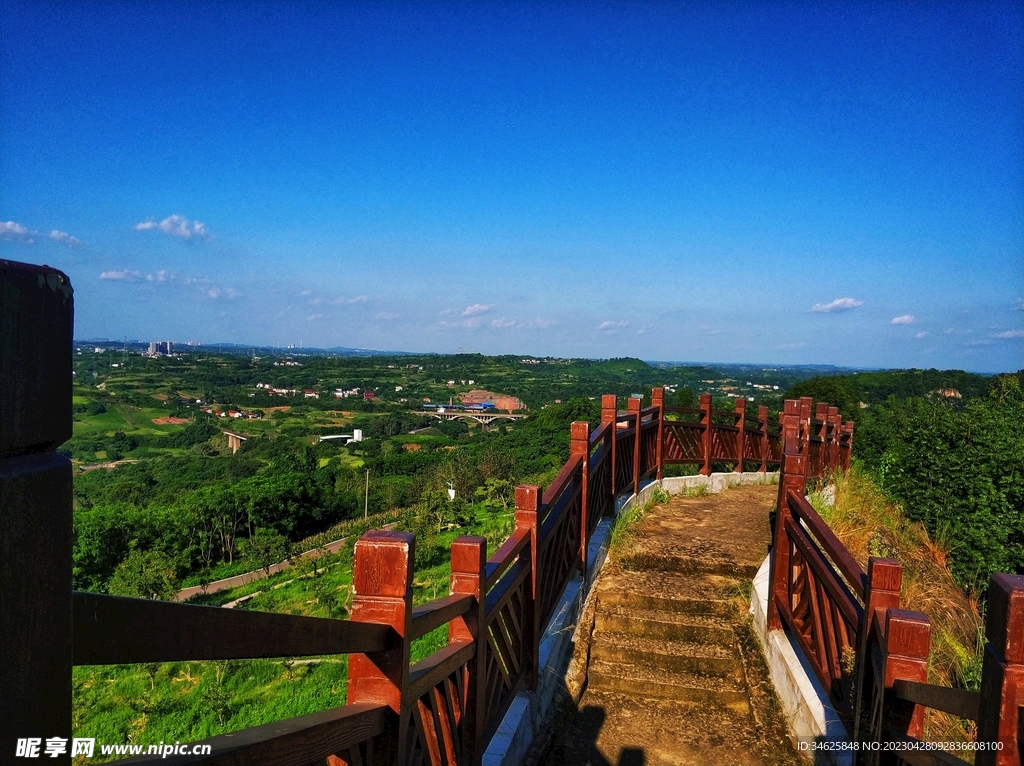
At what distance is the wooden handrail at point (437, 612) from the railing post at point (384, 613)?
9 cm

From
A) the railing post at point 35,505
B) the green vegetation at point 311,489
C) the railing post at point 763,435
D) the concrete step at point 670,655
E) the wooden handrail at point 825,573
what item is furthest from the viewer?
the railing post at point 763,435

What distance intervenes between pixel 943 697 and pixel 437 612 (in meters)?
1.50

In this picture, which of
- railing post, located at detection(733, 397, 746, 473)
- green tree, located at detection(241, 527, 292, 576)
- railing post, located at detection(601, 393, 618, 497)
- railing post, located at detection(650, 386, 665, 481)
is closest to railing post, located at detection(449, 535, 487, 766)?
railing post, located at detection(601, 393, 618, 497)

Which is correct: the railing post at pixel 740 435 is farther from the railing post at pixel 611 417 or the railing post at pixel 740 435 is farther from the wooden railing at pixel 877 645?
the wooden railing at pixel 877 645

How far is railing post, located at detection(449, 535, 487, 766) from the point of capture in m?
2.47

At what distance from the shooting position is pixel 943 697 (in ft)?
5.82

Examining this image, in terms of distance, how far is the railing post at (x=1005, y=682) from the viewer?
4.61 feet

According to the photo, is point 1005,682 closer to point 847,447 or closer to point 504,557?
point 504,557

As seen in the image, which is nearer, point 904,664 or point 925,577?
point 904,664

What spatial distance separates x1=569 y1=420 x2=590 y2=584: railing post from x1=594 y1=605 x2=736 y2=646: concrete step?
36 centimetres

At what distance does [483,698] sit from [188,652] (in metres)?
2.00

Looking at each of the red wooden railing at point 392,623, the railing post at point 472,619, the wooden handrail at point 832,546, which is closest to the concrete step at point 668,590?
the red wooden railing at point 392,623

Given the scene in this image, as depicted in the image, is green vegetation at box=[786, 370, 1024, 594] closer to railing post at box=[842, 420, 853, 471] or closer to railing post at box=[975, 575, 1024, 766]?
railing post at box=[842, 420, 853, 471]

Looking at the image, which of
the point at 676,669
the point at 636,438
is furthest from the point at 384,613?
the point at 636,438
